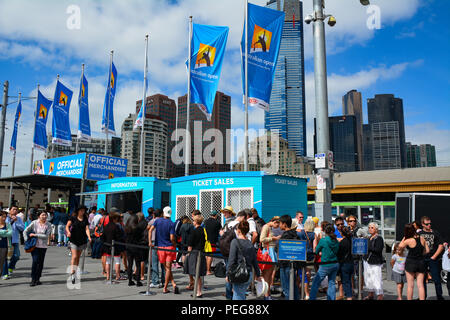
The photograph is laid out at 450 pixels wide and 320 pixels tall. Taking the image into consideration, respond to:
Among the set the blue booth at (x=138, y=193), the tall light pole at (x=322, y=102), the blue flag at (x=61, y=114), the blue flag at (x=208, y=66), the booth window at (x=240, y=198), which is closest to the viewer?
the tall light pole at (x=322, y=102)

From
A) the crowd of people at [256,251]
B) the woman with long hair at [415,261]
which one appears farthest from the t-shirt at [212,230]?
the woman with long hair at [415,261]

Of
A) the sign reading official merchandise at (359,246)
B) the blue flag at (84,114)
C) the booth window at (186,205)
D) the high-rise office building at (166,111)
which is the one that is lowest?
the sign reading official merchandise at (359,246)

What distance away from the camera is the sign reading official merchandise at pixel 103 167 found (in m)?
22.3

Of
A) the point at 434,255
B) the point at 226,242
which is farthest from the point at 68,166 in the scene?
the point at 434,255

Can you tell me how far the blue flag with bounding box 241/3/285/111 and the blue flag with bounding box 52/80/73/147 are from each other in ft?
51.1

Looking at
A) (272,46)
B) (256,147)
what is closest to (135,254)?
(272,46)

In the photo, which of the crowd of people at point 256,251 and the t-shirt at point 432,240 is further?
the t-shirt at point 432,240

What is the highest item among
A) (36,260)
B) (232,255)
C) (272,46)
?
(272,46)

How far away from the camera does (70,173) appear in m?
23.4

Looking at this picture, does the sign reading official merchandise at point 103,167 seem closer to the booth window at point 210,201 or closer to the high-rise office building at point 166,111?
the booth window at point 210,201

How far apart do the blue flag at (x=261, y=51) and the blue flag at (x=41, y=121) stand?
19386 mm
